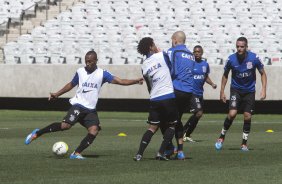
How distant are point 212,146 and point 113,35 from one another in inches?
914

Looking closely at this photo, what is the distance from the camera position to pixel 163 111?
14102 mm

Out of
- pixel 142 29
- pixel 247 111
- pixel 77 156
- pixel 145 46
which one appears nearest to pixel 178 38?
pixel 145 46

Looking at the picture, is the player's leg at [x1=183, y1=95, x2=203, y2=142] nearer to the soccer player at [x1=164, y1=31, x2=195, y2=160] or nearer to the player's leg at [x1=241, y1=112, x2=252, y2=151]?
the player's leg at [x1=241, y1=112, x2=252, y2=151]

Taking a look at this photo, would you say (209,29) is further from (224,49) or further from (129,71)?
(129,71)

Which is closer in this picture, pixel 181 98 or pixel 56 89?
pixel 181 98

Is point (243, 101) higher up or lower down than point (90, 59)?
lower down

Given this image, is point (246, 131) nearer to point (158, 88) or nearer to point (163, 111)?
point (163, 111)

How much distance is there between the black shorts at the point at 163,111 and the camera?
14.0 meters

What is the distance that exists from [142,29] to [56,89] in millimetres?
5817

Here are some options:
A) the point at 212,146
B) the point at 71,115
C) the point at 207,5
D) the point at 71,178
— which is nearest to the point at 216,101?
the point at 207,5

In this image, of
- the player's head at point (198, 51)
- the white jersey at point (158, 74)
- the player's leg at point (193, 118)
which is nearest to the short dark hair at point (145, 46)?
the white jersey at point (158, 74)

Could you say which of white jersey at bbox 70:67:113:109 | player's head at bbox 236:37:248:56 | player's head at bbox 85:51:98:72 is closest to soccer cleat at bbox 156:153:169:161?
white jersey at bbox 70:67:113:109

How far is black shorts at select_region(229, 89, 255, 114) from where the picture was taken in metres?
17.0

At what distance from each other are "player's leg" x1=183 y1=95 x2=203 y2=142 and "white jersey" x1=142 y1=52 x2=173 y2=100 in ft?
19.2
